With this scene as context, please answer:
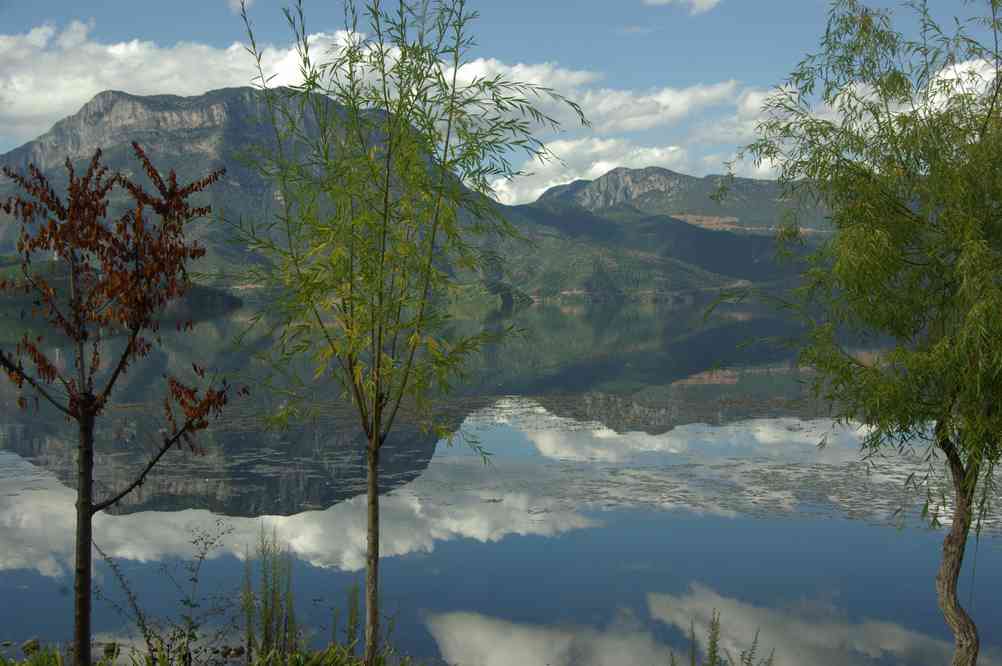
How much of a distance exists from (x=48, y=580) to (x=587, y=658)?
556 inches

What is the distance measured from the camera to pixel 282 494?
103ft

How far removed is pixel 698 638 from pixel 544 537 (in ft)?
26.3

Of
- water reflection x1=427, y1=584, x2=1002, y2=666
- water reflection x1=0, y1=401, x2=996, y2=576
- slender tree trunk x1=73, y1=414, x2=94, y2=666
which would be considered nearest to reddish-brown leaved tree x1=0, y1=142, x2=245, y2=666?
slender tree trunk x1=73, y1=414, x2=94, y2=666

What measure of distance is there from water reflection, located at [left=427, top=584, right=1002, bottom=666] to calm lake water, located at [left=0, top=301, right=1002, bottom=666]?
6 cm

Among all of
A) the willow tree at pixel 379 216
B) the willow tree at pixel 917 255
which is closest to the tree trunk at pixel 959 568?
the willow tree at pixel 917 255

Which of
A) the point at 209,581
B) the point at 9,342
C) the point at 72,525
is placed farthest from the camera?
the point at 9,342

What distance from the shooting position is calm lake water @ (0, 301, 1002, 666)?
65.1 feet

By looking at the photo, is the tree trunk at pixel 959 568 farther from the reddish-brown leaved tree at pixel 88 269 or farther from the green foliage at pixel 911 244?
the reddish-brown leaved tree at pixel 88 269

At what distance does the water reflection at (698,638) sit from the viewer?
18.4 meters

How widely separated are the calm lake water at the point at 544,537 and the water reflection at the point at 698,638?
0.06 meters

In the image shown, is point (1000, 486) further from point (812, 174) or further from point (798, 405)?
point (798, 405)

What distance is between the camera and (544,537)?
26.9 m

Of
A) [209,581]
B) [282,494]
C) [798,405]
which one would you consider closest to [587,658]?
[209,581]

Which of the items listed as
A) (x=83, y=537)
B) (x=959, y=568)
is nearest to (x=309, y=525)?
(x=83, y=537)
